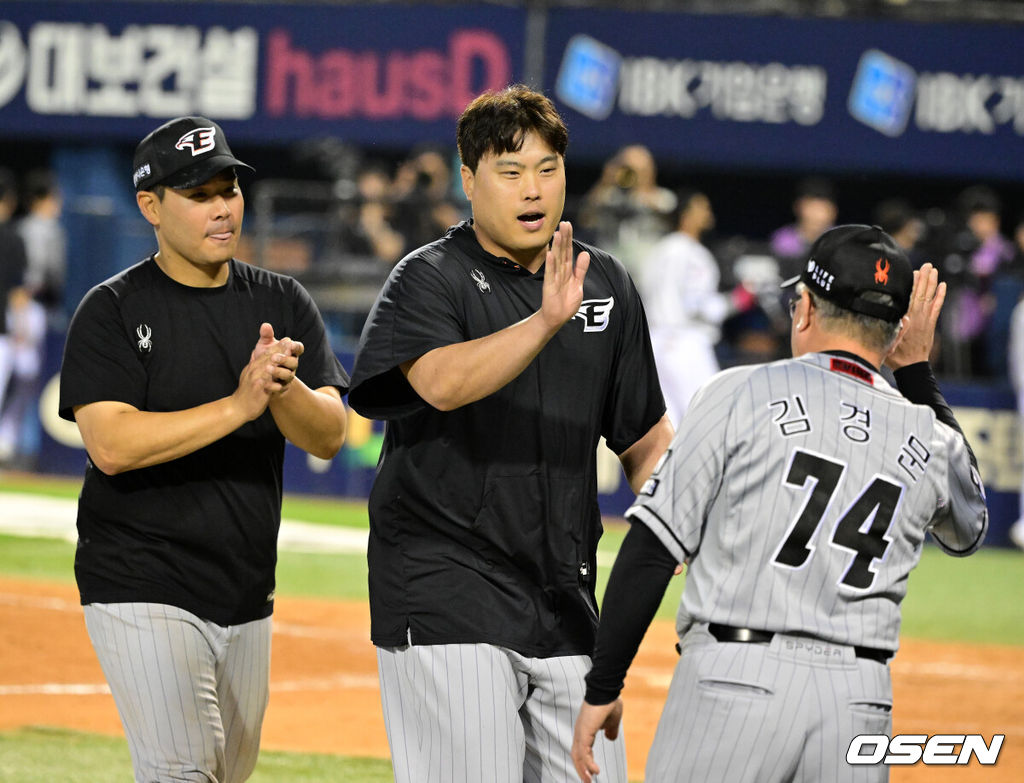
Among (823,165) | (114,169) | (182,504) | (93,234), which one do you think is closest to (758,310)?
(823,165)

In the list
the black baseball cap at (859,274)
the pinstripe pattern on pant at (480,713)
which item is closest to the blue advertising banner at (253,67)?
the pinstripe pattern on pant at (480,713)

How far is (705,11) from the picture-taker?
1750 cm

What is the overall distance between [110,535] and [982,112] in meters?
14.9

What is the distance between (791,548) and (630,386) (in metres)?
1.11

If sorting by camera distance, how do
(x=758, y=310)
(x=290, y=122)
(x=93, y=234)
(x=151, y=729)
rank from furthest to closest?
(x=290, y=122) → (x=93, y=234) → (x=758, y=310) → (x=151, y=729)

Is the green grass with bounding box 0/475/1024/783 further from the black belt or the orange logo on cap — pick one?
the orange logo on cap

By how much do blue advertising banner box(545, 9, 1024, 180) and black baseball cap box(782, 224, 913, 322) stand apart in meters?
14.7

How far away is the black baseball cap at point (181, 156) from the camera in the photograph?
4.23m

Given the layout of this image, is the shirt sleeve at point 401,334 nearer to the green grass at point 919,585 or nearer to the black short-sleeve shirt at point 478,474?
the black short-sleeve shirt at point 478,474

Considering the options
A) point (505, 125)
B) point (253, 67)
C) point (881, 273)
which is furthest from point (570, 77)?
point (881, 273)

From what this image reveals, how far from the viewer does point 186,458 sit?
4.24 metres

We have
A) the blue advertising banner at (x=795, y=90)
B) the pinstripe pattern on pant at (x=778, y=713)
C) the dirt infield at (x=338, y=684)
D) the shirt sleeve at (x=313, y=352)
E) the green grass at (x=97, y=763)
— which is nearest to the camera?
the pinstripe pattern on pant at (x=778, y=713)

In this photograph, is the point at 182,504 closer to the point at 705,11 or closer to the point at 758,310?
the point at 758,310

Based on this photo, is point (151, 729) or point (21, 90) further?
point (21, 90)
